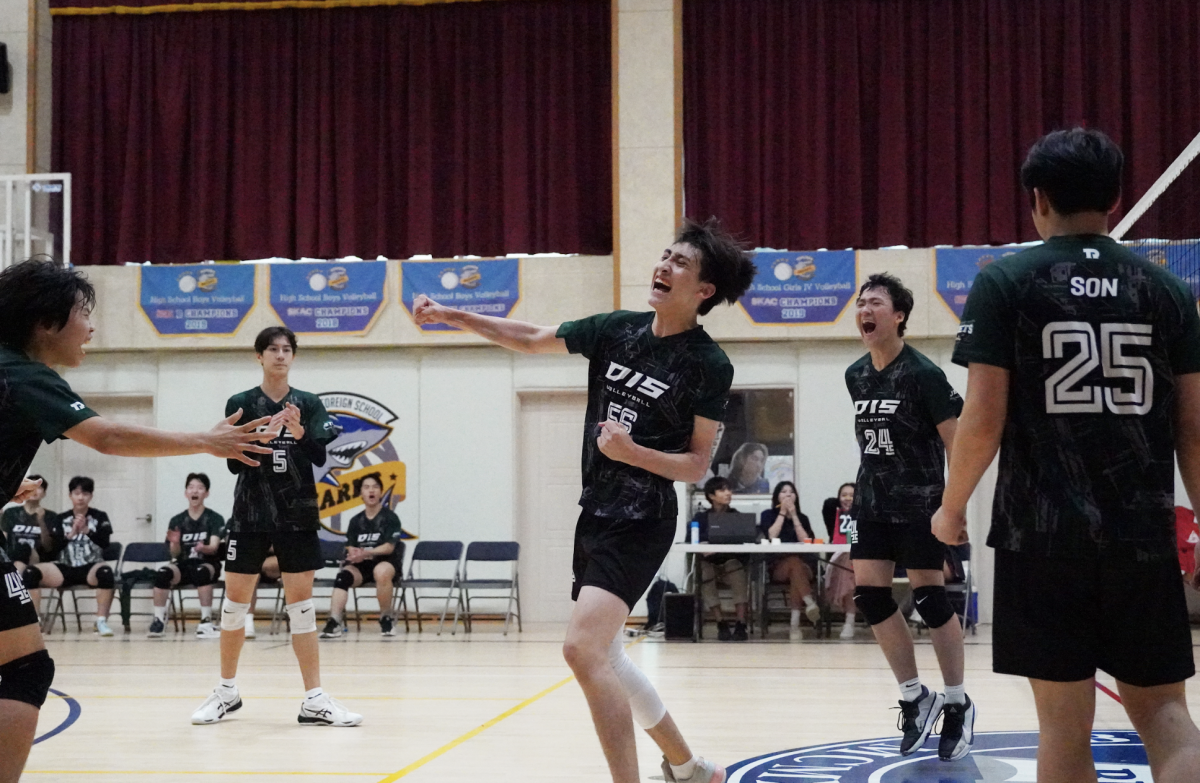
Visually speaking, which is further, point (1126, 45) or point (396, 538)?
point (1126, 45)

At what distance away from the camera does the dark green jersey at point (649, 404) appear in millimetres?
4020

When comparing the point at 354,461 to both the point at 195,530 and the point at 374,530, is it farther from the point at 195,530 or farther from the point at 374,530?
the point at 195,530

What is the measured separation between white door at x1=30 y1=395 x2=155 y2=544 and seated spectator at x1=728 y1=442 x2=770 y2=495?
7.45 m

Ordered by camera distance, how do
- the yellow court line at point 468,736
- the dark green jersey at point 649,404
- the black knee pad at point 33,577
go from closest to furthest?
the dark green jersey at point 649,404 → the yellow court line at point 468,736 → the black knee pad at point 33,577

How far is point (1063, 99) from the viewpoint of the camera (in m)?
14.4

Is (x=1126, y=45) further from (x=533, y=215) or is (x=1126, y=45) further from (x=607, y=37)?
(x=533, y=215)

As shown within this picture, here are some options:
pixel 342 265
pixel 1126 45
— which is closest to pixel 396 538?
pixel 342 265

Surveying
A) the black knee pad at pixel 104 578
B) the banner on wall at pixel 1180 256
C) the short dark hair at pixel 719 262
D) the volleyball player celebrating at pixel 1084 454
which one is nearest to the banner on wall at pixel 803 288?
the banner on wall at pixel 1180 256

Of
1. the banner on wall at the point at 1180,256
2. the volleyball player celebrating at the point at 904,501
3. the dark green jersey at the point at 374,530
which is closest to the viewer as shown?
the volleyball player celebrating at the point at 904,501

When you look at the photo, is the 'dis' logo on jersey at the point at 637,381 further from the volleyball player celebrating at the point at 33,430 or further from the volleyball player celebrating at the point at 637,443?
the volleyball player celebrating at the point at 33,430

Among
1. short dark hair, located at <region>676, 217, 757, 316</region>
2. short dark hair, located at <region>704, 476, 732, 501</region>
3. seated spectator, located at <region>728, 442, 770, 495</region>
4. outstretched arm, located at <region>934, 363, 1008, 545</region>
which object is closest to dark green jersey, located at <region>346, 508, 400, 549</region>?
short dark hair, located at <region>704, 476, 732, 501</region>

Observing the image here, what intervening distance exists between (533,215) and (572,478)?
3.41 m

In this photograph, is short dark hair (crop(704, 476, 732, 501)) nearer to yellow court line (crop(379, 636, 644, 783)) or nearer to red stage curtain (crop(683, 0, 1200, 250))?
red stage curtain (crop(683, 0, 1200, 250))

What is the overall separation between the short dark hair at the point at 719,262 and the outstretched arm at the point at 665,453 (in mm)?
449
